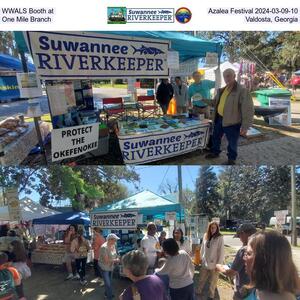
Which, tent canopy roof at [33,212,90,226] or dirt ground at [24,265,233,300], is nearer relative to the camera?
dirt ground at [24,265,233,300]

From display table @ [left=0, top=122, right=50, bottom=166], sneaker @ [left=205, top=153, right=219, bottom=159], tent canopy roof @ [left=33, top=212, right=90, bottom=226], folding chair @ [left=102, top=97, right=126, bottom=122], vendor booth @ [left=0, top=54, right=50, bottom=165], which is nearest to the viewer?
vendor booth @ [left=0, top=54, right=50, bottom=165]

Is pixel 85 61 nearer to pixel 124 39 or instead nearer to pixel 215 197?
pixel 124 39

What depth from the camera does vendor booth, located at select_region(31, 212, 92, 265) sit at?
5.81 metres

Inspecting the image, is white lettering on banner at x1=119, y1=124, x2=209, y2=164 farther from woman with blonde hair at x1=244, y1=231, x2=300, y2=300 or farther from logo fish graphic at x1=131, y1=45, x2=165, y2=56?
woman with blonde hair at x1=244, y1=231, x2=300, y2=300

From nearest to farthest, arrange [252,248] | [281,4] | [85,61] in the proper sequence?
[252,248]
[281,4]
[85,61]

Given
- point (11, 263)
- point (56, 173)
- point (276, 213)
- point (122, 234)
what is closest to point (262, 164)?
point (276, 213)

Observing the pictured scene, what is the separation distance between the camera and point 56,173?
184 inches

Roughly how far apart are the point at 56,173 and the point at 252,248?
11.6ft

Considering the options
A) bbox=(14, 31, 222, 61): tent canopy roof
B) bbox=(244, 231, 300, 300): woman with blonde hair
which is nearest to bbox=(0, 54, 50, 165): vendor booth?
bbox=(14, 31, 222, 61): tent canopy roof

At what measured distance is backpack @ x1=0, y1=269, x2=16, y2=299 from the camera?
3.04m

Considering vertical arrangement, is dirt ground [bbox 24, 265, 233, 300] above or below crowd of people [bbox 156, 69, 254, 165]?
below

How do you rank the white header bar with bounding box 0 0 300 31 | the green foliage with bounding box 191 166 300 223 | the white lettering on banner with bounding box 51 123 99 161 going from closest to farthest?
the white header bar with bounding box 0 0 300 31 < the white lettering on banner with bounding box 51 123 99 161 < the green foliage with bounding box 191 166 300 223

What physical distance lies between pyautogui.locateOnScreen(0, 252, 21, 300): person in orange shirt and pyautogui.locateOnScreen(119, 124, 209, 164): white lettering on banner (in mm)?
1920

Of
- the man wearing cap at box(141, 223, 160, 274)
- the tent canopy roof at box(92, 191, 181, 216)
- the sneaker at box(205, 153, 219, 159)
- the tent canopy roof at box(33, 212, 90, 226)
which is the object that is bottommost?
the tent canopy roof at box(33, 212, 90, 226)
